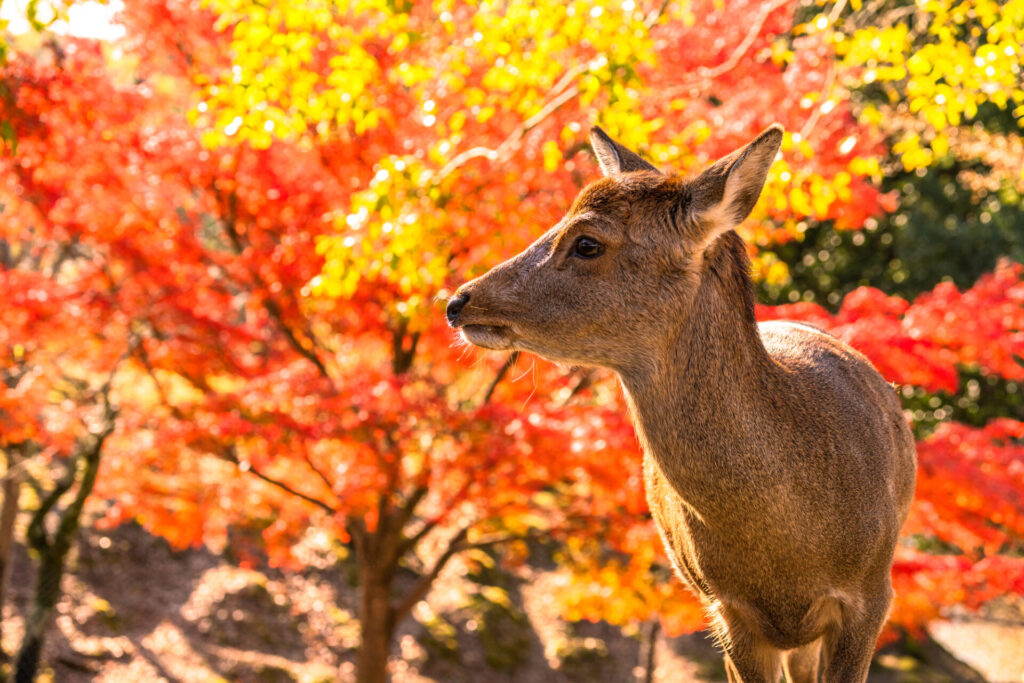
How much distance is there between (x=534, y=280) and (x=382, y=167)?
2.75 metres

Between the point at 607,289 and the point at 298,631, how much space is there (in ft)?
43.2

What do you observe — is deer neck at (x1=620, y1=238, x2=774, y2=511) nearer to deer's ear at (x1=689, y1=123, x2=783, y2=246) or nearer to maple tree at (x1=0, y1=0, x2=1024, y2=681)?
deer's ear at (x1=689, y1=123, x2=783, y2=246)

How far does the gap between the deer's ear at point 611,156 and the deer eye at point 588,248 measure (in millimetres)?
402

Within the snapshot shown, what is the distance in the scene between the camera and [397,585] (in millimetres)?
16391

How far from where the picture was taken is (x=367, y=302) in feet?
30.1

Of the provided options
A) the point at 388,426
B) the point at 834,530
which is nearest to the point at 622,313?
the point at 834,530

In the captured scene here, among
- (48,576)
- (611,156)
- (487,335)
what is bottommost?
(487,335)

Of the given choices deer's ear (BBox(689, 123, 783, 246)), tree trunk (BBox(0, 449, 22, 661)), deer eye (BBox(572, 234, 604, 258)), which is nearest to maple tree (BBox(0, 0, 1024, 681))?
tree trunk (BBox(0, 449, 22, 661))

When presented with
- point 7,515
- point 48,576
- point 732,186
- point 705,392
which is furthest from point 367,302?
point 732,186

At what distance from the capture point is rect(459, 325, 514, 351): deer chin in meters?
2.73

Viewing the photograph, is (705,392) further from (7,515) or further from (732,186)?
(7,515)

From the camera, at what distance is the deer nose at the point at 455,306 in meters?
2.72

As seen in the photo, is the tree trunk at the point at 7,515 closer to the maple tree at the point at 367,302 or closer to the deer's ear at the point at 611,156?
the maple tree at the point at 367,302

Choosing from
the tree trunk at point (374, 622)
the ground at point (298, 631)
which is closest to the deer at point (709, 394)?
the tree trunk at point (374, 622)
